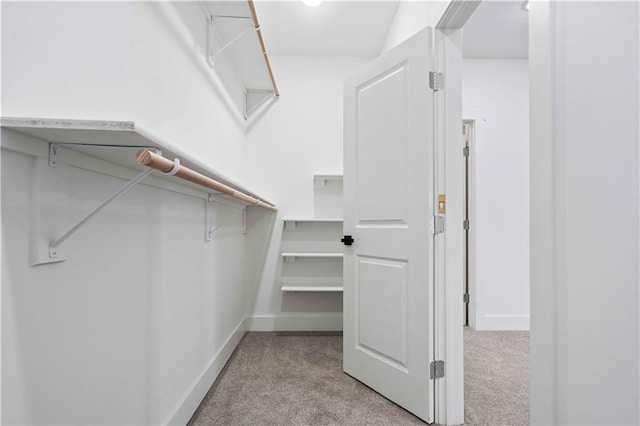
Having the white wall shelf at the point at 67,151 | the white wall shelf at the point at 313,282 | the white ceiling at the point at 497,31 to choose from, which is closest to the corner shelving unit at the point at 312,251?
the white wall shelf at the point at 313,282

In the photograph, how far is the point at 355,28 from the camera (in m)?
2.30

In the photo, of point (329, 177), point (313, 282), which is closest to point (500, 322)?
point (313, 282)

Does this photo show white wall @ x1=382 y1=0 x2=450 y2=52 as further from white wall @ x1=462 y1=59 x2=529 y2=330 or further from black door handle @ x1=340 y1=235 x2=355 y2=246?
black door handle @ x1=340 y1=235 x2=355 y2=246

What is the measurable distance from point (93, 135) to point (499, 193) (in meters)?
3.03

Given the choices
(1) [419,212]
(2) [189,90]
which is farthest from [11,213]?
(1) [419,212]

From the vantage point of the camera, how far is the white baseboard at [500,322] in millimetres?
2623

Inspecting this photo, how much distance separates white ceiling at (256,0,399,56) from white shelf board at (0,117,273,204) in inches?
74.5

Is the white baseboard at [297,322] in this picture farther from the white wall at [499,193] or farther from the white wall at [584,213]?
the white wall at [584,213]

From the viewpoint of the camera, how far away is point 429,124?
1.41m

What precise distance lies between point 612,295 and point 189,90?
5.45 feet

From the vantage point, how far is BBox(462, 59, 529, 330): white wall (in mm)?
2652

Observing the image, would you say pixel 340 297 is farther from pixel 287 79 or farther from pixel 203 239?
pixel 287 79

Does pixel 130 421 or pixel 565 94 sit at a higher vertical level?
pixel 565 94

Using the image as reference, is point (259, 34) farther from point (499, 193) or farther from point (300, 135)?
point (499, 193)
